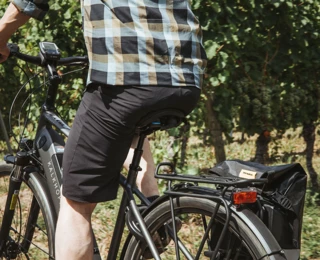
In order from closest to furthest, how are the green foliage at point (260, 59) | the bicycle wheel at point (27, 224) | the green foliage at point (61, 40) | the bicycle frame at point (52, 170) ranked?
the bicycle frame at point (52, 170) → the bicycle wheel at point (27, 224) → the green foliage at point (260, 59) → the green foliage at point (61, 40)

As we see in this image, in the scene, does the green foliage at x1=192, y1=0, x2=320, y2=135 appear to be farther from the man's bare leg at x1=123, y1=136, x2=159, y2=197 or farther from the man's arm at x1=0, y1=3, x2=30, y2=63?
the man's arm at x1=0, y1=3, x2=30, y2=63

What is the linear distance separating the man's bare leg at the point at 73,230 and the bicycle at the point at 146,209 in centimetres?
19

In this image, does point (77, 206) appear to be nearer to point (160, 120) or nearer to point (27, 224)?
point (160, 120)

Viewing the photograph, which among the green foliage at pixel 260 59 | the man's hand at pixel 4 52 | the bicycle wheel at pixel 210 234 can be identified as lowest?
the bicycle wheel at pixel 210 234

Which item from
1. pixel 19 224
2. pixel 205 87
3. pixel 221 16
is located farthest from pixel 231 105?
pixel 19 224

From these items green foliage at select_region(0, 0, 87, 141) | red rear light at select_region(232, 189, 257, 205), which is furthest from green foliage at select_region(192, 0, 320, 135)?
red rear light at select_region(232, 189, 257, 205)

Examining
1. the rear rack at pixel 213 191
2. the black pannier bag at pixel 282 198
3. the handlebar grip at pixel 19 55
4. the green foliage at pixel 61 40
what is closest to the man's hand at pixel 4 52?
the handlebar grip at pixel 19 55

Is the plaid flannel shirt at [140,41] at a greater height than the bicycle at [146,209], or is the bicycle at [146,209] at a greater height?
the plaid flannel shirt at [140,41]

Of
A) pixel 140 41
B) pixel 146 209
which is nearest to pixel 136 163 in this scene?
pixel 146 209

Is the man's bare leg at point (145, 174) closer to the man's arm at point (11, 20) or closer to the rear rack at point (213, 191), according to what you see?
the rear rack at point (213, 191)

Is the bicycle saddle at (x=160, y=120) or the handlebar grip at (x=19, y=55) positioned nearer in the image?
the bicycle saddle at (x=160, y=120)

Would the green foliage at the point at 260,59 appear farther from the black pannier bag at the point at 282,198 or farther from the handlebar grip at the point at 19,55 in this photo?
the black pannier bag at the point at 282,198

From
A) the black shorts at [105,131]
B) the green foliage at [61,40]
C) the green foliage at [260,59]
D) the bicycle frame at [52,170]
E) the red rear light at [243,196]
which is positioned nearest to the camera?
the red rear light at [243,196]

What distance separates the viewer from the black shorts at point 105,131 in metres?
2.78
